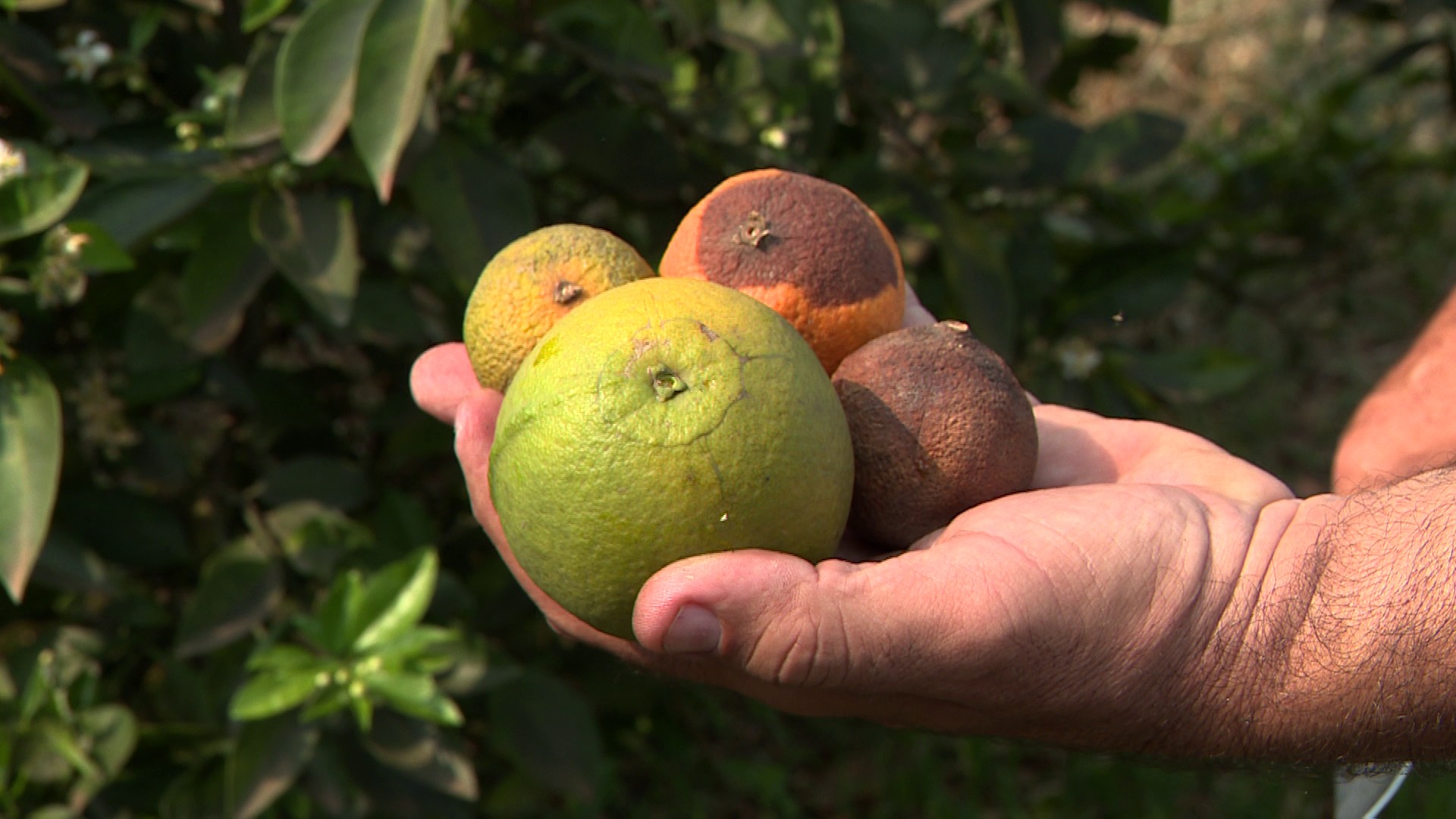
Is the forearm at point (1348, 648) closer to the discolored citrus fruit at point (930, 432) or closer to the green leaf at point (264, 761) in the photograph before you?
the discolored citrus fruit at point (930, 432)

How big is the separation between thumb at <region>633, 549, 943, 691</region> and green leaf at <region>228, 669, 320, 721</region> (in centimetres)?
84

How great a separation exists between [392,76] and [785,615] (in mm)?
997

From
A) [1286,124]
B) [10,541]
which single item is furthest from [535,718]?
[1286,124]

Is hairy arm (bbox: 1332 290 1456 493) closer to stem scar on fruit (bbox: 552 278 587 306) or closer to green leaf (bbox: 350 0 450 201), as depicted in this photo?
stem scar on fruit (bbox: 552 278 587 306)

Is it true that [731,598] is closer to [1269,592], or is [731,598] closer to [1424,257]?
[1269,592]

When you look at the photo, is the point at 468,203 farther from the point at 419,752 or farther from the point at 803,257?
the point at 419,752

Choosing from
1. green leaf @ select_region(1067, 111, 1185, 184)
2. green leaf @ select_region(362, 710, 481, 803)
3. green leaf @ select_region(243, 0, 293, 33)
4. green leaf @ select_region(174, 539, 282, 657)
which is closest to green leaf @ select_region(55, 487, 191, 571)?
green leaf @ select_region(174, 539, 282, 657)

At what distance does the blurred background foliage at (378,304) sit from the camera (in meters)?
1.96

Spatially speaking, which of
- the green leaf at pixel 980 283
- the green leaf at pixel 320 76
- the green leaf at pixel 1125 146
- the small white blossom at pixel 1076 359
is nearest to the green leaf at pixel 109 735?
the green leaf at pixel 320 76

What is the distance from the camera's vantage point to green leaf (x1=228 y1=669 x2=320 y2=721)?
6.39 feet

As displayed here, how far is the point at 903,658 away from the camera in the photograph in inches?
53.7

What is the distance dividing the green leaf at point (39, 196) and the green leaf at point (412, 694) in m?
0.81

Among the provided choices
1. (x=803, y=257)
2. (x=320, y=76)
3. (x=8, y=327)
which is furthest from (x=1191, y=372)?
(x=8, y=327)

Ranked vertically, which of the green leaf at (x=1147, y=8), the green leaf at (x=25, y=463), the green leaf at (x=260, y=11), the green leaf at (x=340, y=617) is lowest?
the green leaf at (x=340, y=617)
